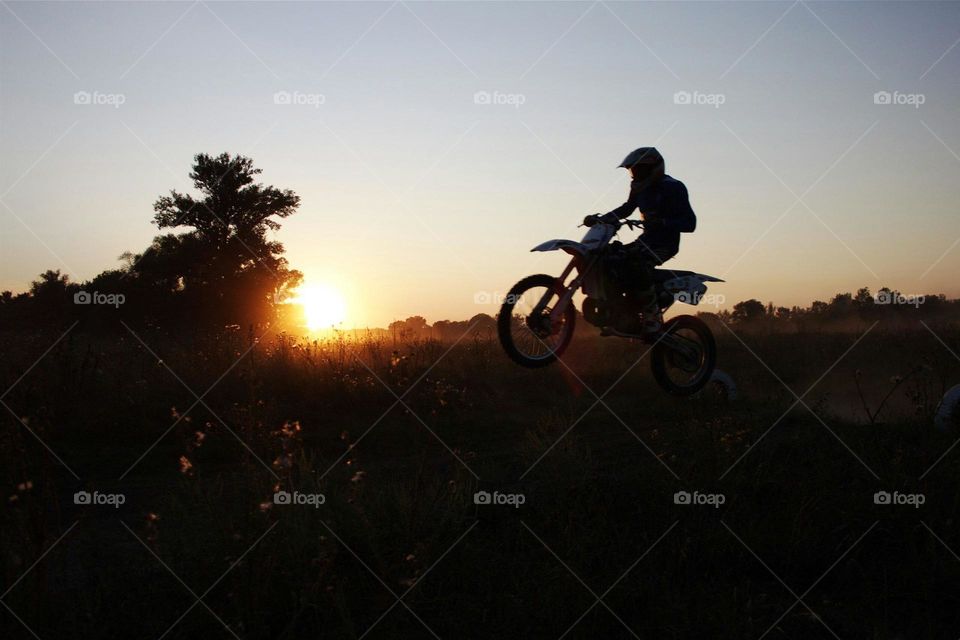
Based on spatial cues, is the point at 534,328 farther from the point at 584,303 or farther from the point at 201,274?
the point at 201,274

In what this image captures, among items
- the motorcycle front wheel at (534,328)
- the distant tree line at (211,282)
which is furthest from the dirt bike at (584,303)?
the distant tree line at (211,282)

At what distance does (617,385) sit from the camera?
12.8m

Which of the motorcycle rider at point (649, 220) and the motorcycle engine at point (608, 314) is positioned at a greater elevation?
the motorcycle rider at point (649, 220)

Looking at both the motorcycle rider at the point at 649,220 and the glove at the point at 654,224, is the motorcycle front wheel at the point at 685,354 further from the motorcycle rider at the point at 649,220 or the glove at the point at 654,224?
the glove at the point at 654,224

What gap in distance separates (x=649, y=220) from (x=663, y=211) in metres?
0.17

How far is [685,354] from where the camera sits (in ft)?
28.6

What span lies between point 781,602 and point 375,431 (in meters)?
4.94

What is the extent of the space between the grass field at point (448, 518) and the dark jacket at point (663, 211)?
2195 mm

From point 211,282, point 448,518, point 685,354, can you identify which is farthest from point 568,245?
point 211,282

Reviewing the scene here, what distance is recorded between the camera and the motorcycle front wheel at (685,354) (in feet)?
28.1

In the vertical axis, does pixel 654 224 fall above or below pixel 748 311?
below

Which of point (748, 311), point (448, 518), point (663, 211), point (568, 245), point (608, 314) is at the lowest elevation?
point (448, 518)

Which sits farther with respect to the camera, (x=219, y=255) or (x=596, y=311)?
(x=219, y=255)

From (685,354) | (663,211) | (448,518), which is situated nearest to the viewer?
(448,518)
